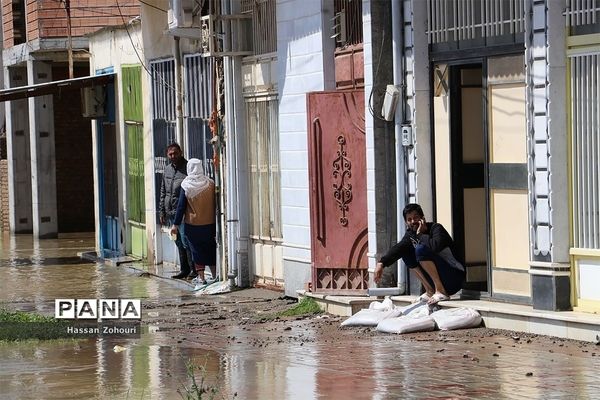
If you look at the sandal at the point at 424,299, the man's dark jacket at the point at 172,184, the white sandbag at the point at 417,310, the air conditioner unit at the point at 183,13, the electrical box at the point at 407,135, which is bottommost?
the white sandbag at the point at 417,310

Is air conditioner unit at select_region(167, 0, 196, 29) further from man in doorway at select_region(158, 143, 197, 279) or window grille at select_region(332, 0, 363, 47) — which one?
window grille at select_region(332, 0, 363, 47)

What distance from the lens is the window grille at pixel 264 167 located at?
705 inches

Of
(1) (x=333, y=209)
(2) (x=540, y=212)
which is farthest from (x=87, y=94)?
(2) (x=540, y=212)

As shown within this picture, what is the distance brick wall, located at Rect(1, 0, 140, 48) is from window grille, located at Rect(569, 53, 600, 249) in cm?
1668

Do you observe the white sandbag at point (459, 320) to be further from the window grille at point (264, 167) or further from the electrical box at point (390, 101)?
the window grille at point (264, 167)

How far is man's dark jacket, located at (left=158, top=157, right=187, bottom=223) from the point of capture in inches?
781

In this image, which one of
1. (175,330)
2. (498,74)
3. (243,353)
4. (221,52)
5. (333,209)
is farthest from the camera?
(221,52)

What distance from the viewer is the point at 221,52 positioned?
18.5 m

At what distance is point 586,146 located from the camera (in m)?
12.4

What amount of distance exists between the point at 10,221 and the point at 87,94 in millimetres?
8353

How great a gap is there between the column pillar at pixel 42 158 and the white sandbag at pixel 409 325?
1795cm

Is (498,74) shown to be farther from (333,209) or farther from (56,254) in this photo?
(56,254)

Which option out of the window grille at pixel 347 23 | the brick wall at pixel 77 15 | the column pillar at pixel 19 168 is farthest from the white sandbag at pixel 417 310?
the column pillar at pixel 19 168

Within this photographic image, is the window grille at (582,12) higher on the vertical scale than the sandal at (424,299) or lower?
higher
